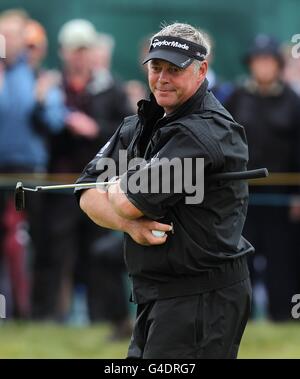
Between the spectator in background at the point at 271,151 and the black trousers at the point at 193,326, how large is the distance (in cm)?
549

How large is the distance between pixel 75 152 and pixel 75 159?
0.24 feet

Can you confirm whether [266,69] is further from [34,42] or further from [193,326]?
[193,326]

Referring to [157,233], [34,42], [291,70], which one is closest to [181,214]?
[157,233]

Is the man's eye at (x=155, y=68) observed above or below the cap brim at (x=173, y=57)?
below

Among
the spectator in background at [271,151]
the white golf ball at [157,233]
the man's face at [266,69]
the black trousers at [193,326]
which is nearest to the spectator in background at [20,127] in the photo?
the spectator in background at [271,151]

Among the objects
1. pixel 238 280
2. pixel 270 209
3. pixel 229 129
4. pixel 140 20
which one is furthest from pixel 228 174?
pixel 140 20

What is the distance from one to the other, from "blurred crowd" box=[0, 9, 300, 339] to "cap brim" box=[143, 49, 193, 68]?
5.47 metres

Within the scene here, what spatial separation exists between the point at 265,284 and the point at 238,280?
5.79 m

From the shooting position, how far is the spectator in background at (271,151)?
11.5 m

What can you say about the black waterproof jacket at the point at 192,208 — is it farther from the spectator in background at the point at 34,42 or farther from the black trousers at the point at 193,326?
the spectator in background at the point at 34,42

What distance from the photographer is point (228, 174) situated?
5707 mm

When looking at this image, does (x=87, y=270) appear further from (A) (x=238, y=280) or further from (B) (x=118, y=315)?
(A) (x=238, y=280)

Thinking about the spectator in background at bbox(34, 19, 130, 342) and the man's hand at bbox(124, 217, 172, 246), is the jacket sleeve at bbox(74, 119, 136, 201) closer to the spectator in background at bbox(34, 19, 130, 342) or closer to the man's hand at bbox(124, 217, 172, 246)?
the man's hand at bbox(124, 217, 172, 246)

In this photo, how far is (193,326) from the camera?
5.81 metres
